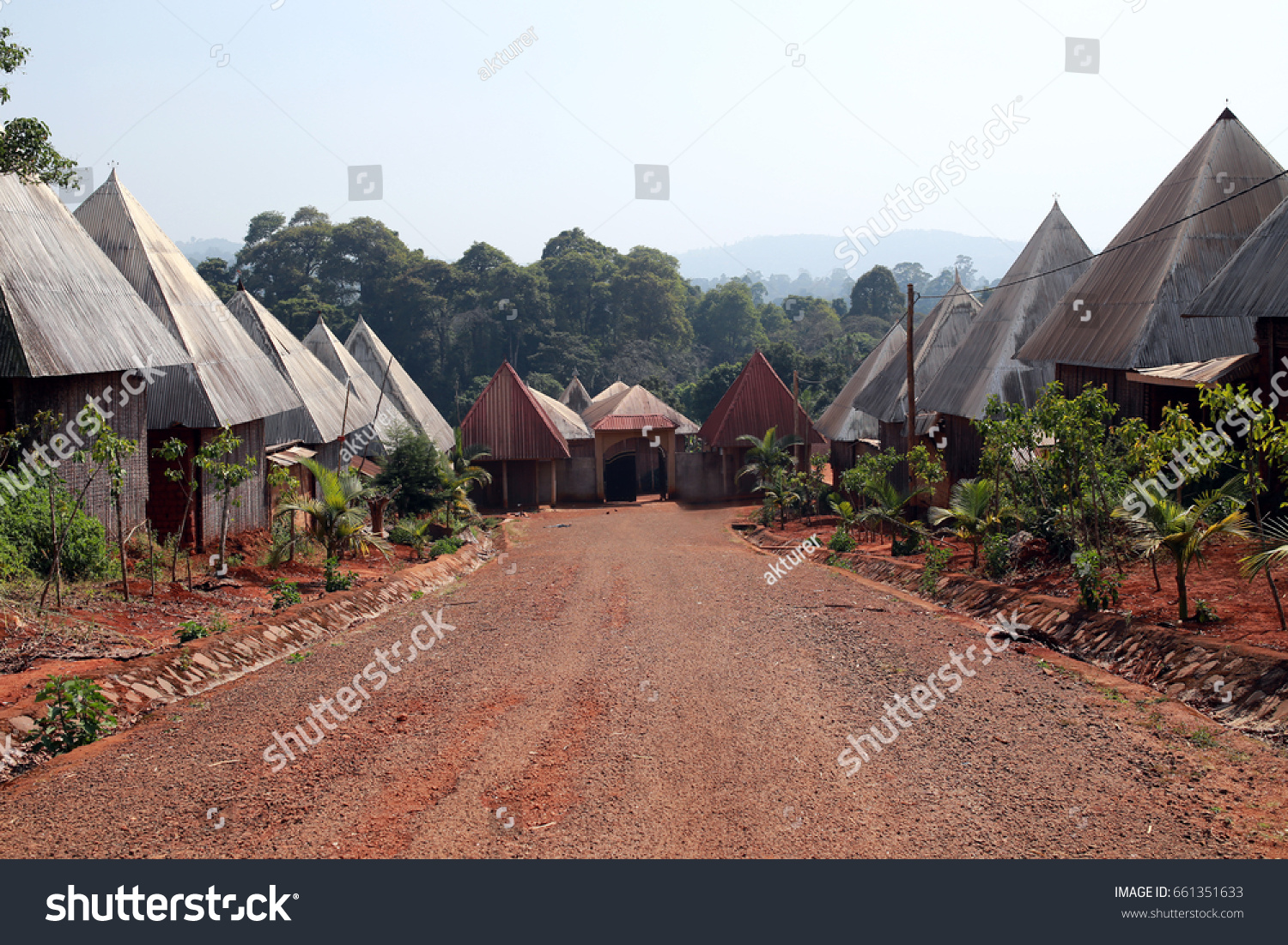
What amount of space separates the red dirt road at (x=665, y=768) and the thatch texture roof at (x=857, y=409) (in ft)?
69.8

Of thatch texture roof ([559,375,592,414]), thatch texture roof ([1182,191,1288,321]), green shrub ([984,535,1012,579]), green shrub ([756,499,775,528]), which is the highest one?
thatch texture roof ([1182,191,1288,321])

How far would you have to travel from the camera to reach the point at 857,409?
30.6 metres

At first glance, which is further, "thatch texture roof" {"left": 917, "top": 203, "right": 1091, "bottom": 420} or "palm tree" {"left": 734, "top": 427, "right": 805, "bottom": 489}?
"palm tree" {"left": 734, "top": 427, "right": 805, "bottom": 489}

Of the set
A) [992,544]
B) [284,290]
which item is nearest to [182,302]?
[992,544]

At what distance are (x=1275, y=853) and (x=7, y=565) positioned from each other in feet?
39.2

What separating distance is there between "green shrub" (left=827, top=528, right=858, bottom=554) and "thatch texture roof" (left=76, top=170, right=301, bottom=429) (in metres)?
12.0

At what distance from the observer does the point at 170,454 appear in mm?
13047

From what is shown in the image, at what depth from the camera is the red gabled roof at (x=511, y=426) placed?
114 feet

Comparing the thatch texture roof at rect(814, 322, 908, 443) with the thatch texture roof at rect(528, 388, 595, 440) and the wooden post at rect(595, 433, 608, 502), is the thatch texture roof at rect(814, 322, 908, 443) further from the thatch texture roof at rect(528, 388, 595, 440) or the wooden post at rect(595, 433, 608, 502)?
the thatch texture roof at rect(528, 388, 595, 440)

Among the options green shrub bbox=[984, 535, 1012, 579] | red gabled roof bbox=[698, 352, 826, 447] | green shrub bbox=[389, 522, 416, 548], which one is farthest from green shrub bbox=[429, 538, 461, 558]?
red gabled roof bbox=[698, 352, 826, 447]

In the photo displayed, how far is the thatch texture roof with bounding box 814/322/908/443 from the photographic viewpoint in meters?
31.8

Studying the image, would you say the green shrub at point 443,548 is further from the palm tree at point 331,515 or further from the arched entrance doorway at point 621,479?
the arched entrance doorway at point 621,479

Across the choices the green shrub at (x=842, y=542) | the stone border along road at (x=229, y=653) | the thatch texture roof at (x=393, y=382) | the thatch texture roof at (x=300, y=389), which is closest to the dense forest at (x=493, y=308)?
the thatch texture roof at (x=393, y=382)

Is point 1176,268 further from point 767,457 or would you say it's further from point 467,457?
point 467,457
